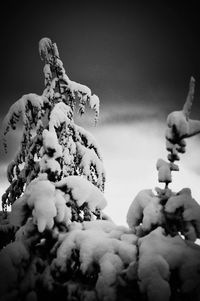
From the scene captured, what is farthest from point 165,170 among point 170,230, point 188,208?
point 170,230

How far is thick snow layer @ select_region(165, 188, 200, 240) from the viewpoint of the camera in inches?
80.7

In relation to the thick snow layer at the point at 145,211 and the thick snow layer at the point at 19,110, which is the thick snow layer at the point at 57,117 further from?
the thick snow layer at the point at 145,211

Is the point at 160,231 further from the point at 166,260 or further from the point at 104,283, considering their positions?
the point at 104,283

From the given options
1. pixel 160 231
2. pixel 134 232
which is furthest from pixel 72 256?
pixel 160 231

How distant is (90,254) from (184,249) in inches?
27.8

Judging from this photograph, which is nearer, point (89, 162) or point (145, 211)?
point (145, 211)

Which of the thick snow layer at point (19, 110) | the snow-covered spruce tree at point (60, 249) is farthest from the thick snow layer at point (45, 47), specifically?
the snow-covered spruce tree at point (60, 249)

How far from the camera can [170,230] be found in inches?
88.9

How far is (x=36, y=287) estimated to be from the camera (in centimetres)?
229

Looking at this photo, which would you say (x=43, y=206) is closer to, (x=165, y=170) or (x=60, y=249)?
(x=60, y=249)

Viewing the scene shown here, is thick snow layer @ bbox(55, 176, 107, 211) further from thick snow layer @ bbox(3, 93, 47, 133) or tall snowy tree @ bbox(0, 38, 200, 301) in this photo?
thick snow layer @ bbox(3, 93, 47, 133)

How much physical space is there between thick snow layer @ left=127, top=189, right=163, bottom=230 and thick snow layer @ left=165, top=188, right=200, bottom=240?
0.10 metres

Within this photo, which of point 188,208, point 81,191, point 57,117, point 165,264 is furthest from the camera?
point 57,117

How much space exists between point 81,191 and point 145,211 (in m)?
0.69
